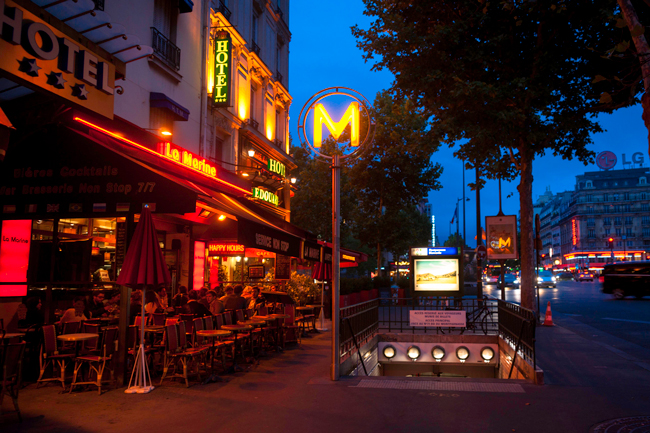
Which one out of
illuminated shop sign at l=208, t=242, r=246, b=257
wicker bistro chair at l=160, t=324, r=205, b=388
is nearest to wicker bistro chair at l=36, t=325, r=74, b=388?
wicker bistro chair at l=160, t=324, r=205, b=388

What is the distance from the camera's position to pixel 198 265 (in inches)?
700

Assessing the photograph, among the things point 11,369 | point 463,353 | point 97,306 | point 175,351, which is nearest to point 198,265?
point 97,306

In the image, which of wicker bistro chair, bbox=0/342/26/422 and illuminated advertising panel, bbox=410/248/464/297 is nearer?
wicker bistro chair, bbox=0/342/26/422

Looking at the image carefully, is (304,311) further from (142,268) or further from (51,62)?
(51,62)

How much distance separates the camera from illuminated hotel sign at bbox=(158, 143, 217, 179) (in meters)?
12.4

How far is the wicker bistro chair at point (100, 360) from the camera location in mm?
7461

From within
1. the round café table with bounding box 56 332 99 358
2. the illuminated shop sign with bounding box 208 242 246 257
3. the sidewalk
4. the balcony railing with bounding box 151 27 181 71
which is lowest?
the sidewalk

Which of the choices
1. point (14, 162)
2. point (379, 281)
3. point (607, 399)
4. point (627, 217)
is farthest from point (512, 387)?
point (627, 217)

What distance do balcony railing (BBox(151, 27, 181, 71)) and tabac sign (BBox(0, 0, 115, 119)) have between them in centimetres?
702

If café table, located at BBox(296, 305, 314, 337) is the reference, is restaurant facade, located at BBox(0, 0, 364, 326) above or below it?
above

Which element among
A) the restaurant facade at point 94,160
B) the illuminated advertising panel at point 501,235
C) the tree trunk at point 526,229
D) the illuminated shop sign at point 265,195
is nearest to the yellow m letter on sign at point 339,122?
the restaurant facade at point 94,160

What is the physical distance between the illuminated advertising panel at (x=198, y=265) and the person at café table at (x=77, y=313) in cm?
792

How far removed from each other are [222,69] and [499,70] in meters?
10.3

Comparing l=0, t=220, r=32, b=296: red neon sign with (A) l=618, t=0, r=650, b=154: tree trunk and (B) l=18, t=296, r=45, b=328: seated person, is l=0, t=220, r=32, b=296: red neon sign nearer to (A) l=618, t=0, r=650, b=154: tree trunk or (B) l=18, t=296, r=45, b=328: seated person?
(B) l=18, t=296, r=45, b=328: seated person
